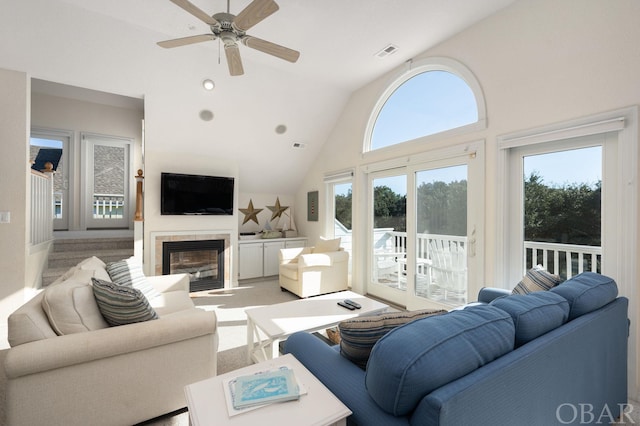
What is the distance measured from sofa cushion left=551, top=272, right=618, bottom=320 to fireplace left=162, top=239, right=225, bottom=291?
453cm

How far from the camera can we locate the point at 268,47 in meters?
2.55

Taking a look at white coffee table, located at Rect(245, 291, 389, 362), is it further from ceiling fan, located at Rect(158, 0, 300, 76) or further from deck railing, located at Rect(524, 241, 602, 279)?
ceiling fan, located at Rect(158, 0, 300, 76)

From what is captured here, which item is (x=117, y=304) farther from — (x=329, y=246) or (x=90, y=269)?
(x=329, y=246)

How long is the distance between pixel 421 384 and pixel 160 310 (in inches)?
92.1

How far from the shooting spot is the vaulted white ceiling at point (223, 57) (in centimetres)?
283

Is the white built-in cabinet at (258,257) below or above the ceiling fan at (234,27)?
below

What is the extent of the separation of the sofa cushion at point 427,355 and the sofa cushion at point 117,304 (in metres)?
1.49

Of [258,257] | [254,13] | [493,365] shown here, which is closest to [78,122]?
[258,257]

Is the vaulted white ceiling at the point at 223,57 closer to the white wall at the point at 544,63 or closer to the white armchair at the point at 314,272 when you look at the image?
the white wall at the point at 544,63

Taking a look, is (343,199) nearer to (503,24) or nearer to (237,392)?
(503,24)

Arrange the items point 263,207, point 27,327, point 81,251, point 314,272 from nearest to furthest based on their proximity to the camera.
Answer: point 27,327
point 314,272
point 81,251
point 263,207

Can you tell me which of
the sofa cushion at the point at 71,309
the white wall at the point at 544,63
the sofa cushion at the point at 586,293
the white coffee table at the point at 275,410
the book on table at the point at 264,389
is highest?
the white wall at the point at 544,63

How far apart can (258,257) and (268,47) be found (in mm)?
3800

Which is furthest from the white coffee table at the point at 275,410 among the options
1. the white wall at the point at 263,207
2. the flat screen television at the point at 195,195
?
the white wall at the point at 263,207
